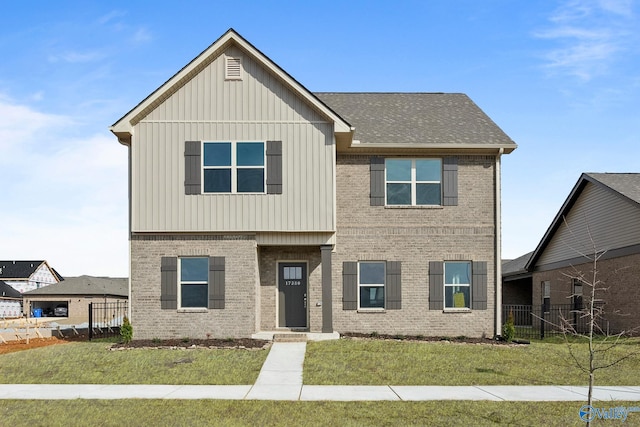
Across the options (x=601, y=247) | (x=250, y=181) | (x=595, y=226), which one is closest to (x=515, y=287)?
(x=595, y=226)

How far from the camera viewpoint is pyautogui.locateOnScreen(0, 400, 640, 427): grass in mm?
10570

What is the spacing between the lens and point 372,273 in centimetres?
2180

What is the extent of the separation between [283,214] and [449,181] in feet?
18.6

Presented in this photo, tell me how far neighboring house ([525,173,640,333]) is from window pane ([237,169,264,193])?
1077cm

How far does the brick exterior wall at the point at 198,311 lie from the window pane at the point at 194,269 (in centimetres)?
33

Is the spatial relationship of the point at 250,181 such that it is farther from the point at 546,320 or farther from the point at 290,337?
the point at 546,320

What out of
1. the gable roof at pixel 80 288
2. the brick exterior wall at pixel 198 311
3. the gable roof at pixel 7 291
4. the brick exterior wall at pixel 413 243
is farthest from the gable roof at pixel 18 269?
the brick exterior wall at pixel 413 243

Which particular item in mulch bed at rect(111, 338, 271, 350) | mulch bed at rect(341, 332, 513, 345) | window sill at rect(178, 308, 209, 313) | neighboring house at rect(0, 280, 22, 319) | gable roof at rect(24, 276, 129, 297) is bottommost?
neighboring house at rect(0, 280, 22, 319)

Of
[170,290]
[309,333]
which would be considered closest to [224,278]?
[170,290]

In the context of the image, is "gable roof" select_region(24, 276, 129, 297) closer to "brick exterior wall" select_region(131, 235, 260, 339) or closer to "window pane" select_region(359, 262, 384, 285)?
"brick exterior wall" select_region(131, 235, 260, 339)

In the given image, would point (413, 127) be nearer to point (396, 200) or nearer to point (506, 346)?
point (396, 200)

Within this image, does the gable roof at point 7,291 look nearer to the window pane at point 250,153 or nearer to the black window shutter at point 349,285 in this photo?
the window pane at point 250,153

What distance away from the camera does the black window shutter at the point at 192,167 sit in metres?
20.4

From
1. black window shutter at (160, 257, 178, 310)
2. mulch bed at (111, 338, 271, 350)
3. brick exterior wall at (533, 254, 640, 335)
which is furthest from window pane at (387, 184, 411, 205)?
black window shutter at (160, 257, 178, 310)
